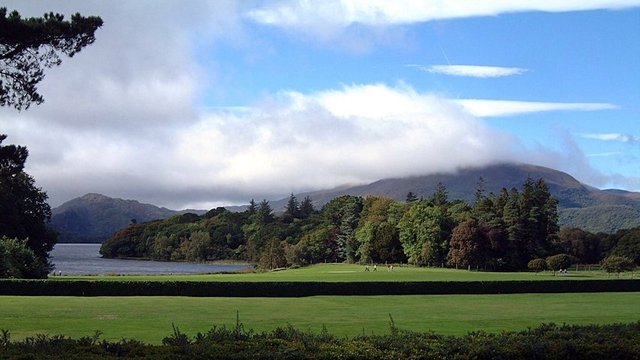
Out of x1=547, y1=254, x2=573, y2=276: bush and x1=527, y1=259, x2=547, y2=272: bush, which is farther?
x1=527, y1=259, x2=547, y2=272: bush

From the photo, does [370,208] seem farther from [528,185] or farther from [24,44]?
[24,44]

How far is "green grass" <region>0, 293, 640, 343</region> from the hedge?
5.11 metres

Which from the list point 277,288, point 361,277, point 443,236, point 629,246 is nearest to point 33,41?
point 277,288

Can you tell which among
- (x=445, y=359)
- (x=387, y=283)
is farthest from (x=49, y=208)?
(x=445, y=359)

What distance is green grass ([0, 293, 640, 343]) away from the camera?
24562 millimetres

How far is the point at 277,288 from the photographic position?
158 feet

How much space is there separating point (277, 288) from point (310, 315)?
1729 cm

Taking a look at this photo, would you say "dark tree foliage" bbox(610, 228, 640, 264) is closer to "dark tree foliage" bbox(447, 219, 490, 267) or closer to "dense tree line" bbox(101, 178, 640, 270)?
"dense tree line" bbox(101, 178, 640, 270)

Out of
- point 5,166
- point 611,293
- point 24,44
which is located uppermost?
point 24,44

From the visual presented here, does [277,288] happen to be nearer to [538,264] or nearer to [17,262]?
[17,262]

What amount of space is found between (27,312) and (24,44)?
52.6ft

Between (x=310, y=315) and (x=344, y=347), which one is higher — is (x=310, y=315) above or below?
below

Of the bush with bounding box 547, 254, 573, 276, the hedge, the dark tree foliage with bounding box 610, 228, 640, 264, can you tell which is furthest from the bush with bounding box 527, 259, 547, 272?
the hedge

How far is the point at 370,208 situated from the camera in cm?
12538
